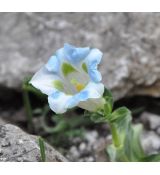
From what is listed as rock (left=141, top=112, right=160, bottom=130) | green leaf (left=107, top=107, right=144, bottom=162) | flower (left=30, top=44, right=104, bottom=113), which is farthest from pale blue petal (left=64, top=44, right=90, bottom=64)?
rock (left=141, top=112, right=160, bottom=130)

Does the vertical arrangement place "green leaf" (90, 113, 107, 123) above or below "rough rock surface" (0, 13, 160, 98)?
below

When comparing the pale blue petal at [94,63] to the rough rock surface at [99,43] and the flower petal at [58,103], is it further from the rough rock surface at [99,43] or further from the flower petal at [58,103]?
the rough rock surface at [99,43]

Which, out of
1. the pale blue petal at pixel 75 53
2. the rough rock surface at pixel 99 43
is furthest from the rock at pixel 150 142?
the pale blue petal at pixel 75 53

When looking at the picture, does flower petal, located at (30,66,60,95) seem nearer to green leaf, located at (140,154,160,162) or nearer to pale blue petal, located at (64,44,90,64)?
pale blue petal, located at (64,44,90,64)

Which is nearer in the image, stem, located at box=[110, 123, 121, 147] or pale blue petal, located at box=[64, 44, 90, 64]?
pale blue petal, located at box=[64, 44, 90, 64]

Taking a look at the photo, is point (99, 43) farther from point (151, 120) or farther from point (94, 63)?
point (94, 63)

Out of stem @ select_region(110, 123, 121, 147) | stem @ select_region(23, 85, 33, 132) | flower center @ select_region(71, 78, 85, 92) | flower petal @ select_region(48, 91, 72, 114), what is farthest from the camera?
stem @ select_region(23, 85, 33, 132)

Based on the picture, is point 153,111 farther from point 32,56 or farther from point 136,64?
point 32,56
